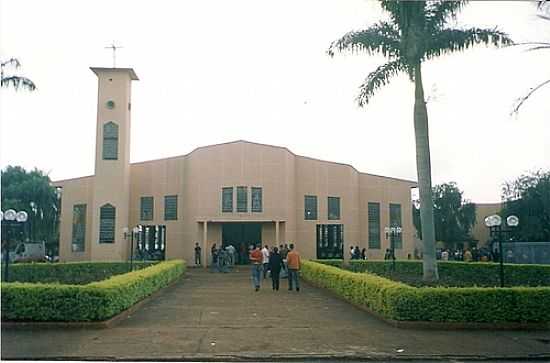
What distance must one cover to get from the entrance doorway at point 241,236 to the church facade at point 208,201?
6 centimetres

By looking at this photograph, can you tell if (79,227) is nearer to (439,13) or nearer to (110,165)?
(110,165)

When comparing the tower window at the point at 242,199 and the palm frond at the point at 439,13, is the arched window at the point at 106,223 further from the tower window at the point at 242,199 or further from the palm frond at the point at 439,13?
the palm frond at the point at 439,13

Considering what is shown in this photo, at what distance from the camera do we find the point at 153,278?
16703 millimetres

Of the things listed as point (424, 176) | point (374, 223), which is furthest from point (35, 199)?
point (424, 176)

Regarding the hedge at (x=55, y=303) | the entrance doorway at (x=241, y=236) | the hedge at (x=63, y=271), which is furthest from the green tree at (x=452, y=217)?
the hedge at (x=55, y=303)

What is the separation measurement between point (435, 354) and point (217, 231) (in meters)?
25.4

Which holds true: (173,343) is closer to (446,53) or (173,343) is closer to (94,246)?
(446,53)

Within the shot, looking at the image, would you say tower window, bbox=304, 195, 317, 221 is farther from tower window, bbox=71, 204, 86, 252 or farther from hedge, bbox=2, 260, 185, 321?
hedge, bbox=2, 260, 185, 321

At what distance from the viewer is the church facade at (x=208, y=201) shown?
3231 cm

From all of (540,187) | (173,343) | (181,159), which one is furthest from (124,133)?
(540,187)

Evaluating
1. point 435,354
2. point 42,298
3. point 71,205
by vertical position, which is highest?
point 71,205

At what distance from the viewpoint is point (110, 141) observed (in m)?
32.3

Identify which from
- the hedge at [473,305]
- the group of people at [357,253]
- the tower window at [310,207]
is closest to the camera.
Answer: the hedge at [473,305]

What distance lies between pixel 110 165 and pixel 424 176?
66.8 feet
